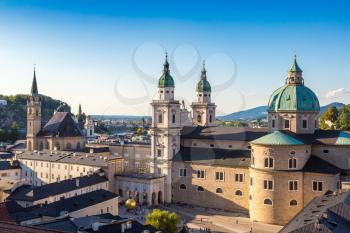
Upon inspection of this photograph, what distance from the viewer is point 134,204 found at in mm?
65562

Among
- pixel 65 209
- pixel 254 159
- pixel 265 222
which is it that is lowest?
pixel 265 222

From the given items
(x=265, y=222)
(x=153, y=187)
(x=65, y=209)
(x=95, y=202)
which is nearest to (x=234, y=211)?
(x=265, y=222)

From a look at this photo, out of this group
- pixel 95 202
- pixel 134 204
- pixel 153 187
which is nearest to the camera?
pixel 95 202

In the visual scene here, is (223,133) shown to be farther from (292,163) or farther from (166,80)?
(292,163)

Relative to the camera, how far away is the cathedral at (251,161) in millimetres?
61000

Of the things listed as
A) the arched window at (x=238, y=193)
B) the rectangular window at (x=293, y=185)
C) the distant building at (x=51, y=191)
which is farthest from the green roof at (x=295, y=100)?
the distant building at (x=51, y=191)

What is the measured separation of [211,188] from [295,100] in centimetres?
1790

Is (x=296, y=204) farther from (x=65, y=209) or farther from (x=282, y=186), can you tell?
(x=65, y=209)

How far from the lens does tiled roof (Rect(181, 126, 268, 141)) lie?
2766 inches

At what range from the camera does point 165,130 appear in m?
73.4

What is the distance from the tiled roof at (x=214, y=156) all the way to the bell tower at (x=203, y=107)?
629 inches

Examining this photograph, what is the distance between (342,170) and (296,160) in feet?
20.5

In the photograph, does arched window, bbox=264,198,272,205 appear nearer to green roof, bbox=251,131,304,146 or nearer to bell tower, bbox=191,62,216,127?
green roof, bbox=251,131,304,146

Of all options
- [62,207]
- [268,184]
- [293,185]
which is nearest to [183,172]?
[268,184]
